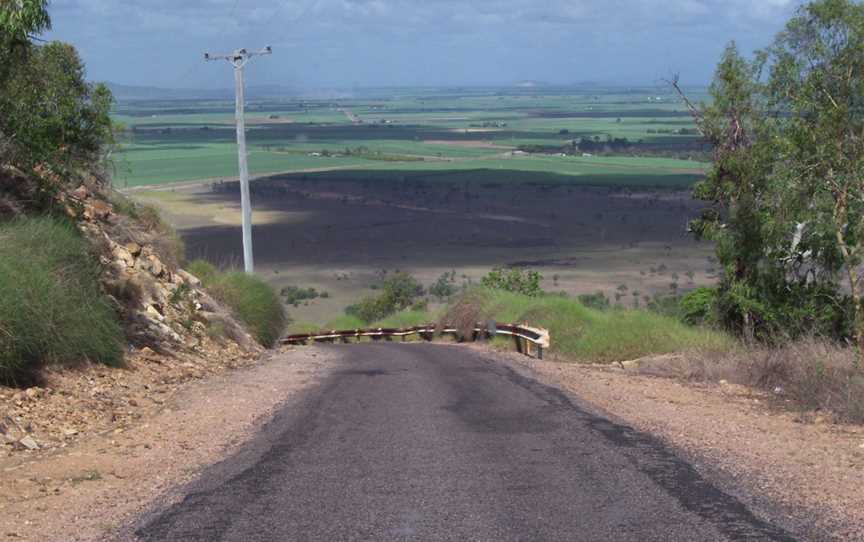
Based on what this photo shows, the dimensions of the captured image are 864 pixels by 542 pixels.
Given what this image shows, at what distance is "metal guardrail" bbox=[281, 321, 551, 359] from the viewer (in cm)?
2319

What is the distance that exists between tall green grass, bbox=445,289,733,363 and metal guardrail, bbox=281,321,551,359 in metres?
0.60

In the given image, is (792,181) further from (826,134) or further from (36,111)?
(36,111)

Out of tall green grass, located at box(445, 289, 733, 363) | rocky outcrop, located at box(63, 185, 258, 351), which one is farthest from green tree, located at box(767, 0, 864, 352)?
rocky outcrop, located at box(63, 185, 258, 351)

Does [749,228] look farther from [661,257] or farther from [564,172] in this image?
[564,172]

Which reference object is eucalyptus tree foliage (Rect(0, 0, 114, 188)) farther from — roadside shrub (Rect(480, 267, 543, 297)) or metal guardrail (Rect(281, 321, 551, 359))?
roadside shrub (Rect(480, 267, 543, 297))

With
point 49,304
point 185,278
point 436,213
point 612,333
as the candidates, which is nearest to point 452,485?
point 49,304

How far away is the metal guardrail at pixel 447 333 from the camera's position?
2319 centimetres

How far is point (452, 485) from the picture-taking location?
26.6 ft

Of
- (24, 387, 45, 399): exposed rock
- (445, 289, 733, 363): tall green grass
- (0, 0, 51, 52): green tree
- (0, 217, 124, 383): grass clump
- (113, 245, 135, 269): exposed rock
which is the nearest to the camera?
(24, 387, 45, 399): exposed rock

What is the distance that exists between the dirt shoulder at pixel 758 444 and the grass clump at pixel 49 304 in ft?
20.4

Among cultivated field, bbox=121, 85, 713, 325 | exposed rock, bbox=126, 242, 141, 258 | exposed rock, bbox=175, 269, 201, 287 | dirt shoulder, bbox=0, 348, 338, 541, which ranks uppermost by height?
exposed rock, bbox=126, 242, 141, 258

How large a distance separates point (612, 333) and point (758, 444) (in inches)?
485

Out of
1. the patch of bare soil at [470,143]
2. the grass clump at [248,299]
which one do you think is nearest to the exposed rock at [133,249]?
the grass clump at [248,299]

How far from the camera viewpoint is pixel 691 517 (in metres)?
7.18
